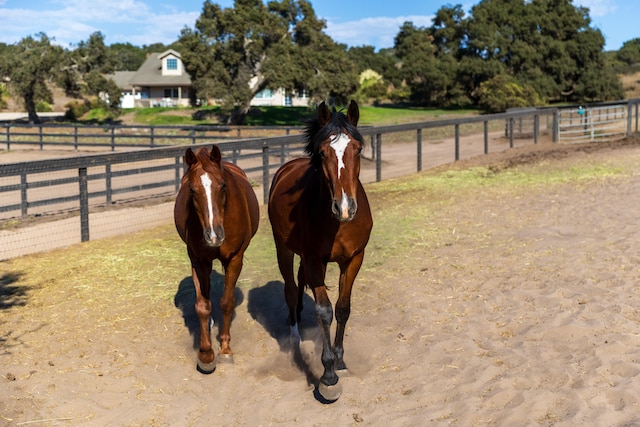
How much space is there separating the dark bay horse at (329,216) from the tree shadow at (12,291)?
2806 mm

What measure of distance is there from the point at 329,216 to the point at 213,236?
78 cm

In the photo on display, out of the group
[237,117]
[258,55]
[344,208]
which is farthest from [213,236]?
[237,117]

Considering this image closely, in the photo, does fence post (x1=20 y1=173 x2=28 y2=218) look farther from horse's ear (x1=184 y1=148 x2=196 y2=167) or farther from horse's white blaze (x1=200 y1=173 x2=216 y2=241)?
horse's white blaze (x1=200 y1=173 x2=216 y2=241)

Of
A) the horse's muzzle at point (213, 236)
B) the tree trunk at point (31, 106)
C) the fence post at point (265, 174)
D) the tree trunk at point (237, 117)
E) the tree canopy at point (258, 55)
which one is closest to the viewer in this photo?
the horse's muzzle at point (213, 236)

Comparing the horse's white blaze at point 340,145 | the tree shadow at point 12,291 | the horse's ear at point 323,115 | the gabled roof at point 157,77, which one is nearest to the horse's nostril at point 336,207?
the horse's white blaze at point 340,145

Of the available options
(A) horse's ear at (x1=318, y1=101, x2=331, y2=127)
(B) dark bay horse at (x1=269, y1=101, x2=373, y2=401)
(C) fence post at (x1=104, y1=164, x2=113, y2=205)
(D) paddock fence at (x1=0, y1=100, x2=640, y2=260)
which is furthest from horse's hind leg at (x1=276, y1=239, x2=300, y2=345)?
(C) fence post at (x1=104, y1=164, x2=113, y2=205)

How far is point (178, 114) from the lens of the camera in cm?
5131

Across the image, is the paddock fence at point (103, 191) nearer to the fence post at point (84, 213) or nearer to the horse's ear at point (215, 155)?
the fence post at point (84, 213)

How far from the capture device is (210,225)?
4.51 m

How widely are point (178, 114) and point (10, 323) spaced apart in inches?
1851

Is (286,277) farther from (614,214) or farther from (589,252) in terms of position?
(614,214)

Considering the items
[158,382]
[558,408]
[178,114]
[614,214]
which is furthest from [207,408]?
[178,114]

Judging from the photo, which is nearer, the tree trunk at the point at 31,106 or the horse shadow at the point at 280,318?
the horse shadow at the point at 280,318

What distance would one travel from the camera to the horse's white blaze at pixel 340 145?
13.3ft
